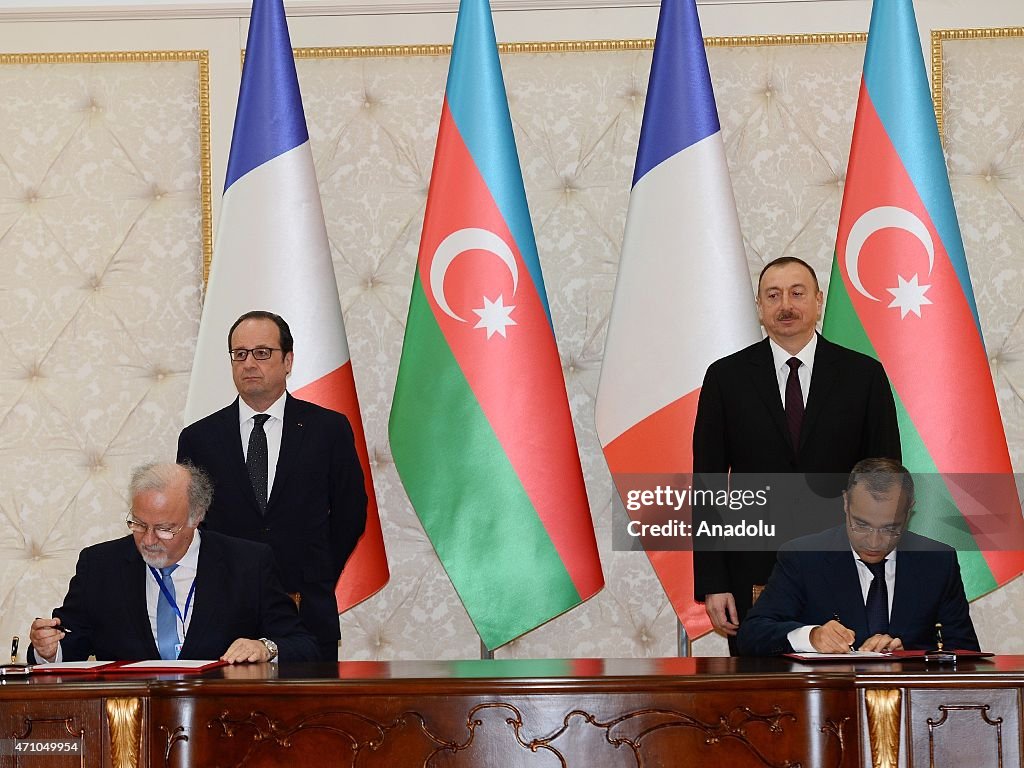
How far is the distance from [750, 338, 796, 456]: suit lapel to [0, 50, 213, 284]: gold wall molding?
1.94m

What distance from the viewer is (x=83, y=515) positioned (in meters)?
4.39

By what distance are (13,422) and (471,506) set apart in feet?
5.55

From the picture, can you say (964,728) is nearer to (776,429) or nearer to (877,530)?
(877,530)

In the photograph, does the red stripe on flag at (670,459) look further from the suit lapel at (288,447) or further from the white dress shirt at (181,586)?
the white dress shirt at (181,586)

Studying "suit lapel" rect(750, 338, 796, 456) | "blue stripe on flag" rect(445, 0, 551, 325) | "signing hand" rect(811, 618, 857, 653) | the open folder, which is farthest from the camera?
"blue stripe on flag" rect(445, 0, 551, 325)

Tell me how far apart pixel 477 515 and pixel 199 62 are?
6.30 feet

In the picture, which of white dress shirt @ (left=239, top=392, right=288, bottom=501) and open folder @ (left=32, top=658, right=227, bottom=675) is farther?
white dress shirt @ (left=239, top=392, right=288, bottom=501)

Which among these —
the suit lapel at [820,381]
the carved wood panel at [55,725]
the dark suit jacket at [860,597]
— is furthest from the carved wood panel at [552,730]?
the suit lapel at [820,381]

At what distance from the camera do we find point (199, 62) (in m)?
4.46

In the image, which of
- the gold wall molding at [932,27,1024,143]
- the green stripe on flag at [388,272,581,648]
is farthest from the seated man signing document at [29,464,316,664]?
the gold wall molding at [932,27,1024,143]

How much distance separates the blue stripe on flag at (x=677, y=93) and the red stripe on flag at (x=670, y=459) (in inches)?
31.0

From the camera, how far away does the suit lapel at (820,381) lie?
3637mm

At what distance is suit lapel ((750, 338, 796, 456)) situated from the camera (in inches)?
144

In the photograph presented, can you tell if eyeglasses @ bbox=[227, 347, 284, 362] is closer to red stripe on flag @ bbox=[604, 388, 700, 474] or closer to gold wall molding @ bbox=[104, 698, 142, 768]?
red stripe on flag @ bbox=[604, 388, 700, 474]
